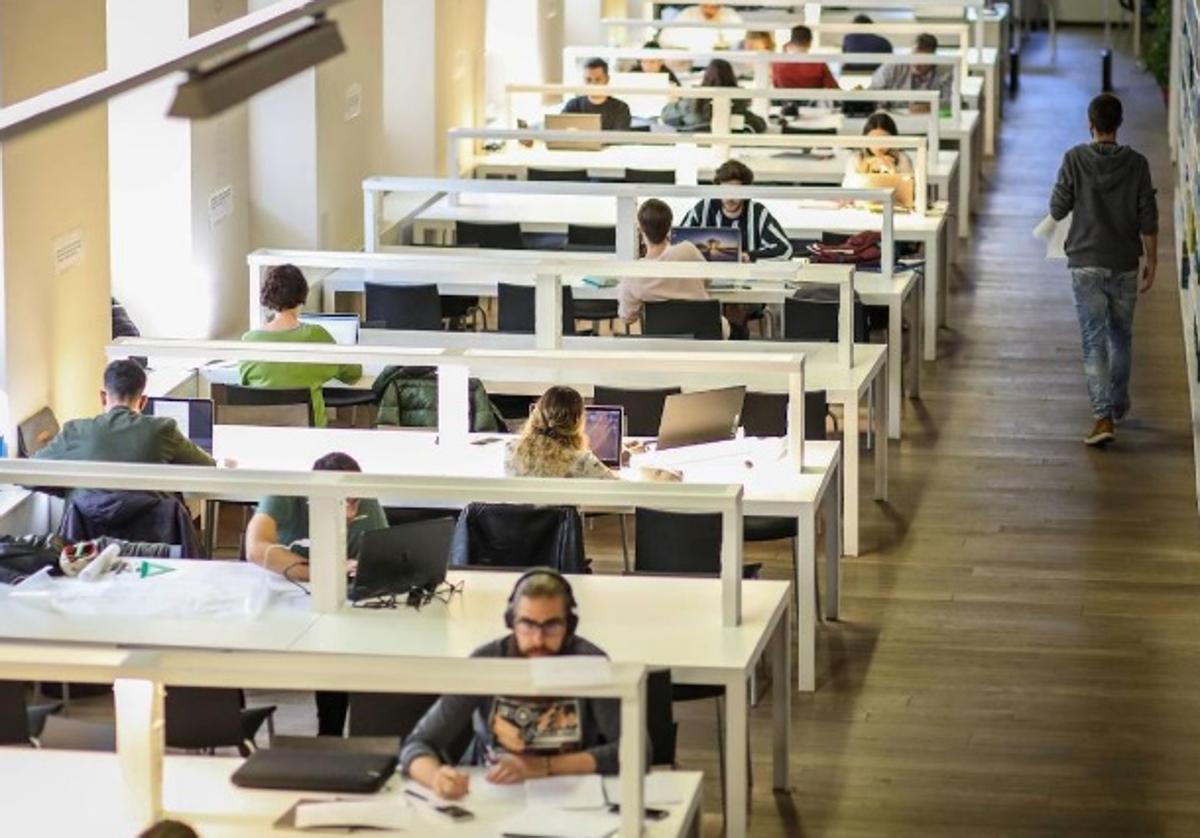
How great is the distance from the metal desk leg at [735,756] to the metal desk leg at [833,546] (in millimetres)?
2291

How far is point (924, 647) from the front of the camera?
8086 mm

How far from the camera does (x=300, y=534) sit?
7008 mm

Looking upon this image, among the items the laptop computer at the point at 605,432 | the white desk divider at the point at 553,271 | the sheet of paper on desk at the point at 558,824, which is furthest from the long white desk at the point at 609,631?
the white desk divider at the point at 553,271

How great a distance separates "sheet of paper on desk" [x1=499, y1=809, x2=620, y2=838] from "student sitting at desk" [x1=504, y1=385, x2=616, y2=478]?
2312 mm

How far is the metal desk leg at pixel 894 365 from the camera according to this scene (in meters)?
Result: 10.7

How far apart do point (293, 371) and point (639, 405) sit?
1.28 m

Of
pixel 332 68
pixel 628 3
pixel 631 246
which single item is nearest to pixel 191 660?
pixel 631 246

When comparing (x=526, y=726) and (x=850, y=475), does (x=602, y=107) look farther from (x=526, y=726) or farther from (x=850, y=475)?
(x=526, y=726)

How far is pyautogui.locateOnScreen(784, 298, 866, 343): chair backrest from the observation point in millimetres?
10164

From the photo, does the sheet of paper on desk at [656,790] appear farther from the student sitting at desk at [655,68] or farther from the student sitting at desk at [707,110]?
the student sitting at desk at [655,68]

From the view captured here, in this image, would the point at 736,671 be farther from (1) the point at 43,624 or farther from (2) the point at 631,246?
(2) the point at 631,246

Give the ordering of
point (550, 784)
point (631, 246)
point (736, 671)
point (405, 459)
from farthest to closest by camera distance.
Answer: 1. point (631, 246)
2. point (405, 459)
3. point (736, 671)
4. point (550, 784)

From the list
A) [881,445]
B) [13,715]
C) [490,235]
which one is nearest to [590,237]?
[490,235]

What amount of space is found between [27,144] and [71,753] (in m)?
3.31
